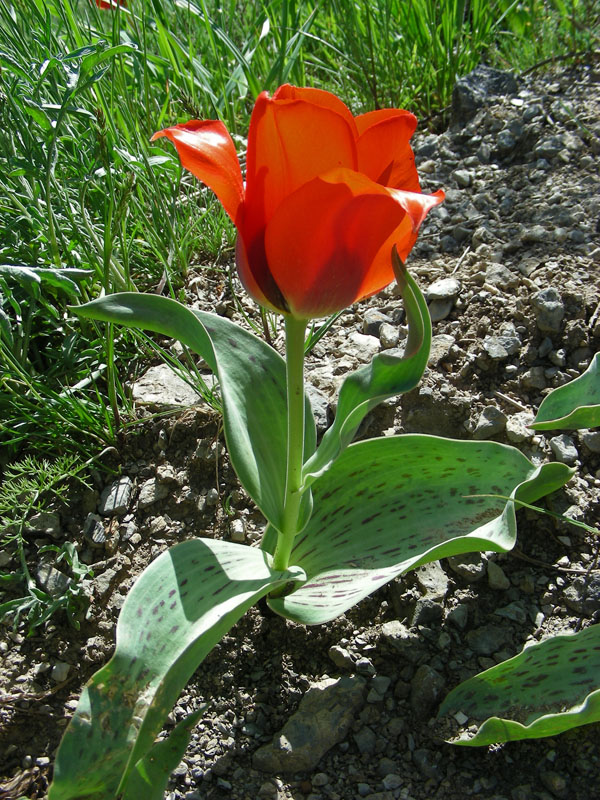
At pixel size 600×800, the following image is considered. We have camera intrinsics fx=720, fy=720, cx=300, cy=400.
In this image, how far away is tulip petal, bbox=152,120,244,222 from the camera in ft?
2.81

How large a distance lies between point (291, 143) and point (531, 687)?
909 mm

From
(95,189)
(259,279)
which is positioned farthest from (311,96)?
(95,189)

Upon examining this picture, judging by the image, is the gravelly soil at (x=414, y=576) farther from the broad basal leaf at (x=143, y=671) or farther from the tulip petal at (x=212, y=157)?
the tulip petal at (x=212, y=157)

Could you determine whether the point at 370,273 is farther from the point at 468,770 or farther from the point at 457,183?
the point at 457,183

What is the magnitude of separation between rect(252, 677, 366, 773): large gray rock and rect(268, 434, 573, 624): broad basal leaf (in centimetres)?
19

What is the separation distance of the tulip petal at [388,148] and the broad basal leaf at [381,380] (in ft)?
0.36

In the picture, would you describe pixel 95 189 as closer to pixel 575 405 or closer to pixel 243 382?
pixel 243 382

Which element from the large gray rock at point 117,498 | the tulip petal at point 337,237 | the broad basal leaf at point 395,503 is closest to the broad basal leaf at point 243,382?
the broad basal leaf at point 395,503

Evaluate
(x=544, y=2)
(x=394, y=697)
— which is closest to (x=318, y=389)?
(x=394, y=697)

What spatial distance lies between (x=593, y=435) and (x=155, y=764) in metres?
1.06

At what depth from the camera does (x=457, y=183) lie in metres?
2.11

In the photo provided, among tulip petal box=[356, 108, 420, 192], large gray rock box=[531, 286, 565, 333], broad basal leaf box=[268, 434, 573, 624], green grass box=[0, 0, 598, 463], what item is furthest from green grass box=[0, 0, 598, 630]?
tulip petal box=[356, 108, 420, 192]

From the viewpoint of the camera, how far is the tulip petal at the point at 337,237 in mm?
801

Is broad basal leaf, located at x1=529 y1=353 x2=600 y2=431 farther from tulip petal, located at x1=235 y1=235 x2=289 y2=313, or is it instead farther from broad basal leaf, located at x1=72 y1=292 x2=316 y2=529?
tulip petal, located at x1=235 y1=235 x2=289 y2=313
